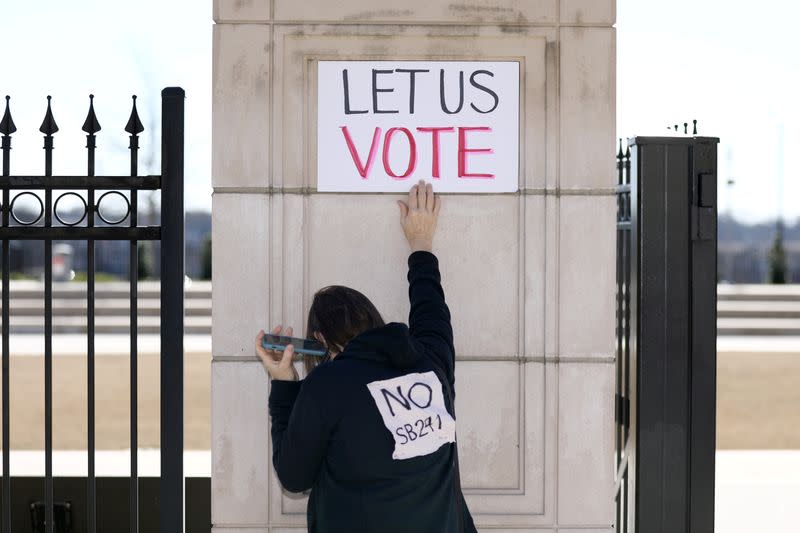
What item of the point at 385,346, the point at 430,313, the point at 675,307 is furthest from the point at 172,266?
the point at 675,307

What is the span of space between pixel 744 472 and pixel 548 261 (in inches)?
216

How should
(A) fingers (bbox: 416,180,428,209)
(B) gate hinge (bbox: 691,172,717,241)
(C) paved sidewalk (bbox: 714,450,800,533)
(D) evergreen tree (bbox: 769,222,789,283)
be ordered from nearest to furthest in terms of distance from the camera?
(A) fingers (bbox: 416,180,428,209)
(B) gate hinge (bbox: 691,172,717,241)
(C) paved sidewalk (bbox: 714,450,800,533)
(D) evergreen tree (bbox: 769,222,789,283)

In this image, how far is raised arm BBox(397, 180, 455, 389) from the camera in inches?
112

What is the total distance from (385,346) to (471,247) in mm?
904

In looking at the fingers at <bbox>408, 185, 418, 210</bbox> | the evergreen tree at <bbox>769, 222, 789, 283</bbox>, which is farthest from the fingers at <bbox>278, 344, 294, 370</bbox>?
the evergreen tree at <bbox>769, 222, 789, 283</bbox>

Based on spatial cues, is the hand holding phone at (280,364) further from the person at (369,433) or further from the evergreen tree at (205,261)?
the evergreen tree at (205,261)

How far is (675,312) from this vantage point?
12.0ft

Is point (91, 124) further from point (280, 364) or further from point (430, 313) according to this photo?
point (430, 313)

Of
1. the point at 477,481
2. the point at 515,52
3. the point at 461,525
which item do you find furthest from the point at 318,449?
the point at 515,52

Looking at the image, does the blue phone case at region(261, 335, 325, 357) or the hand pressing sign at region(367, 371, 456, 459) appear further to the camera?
the blue phone case at region(261, 335, 325, 357)

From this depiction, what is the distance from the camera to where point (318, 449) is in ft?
8.32

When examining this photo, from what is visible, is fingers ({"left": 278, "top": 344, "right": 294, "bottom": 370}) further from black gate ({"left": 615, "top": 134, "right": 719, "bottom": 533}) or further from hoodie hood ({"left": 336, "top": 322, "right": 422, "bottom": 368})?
black gate ({"left": 615, "top": 134, "right": 719, "bottom": 533})

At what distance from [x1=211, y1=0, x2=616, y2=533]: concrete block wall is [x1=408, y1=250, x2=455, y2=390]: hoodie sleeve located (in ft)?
0.88

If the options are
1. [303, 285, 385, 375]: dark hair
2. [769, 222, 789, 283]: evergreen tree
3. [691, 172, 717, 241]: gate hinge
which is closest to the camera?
[303, 285, 385, 375]: dark hair
